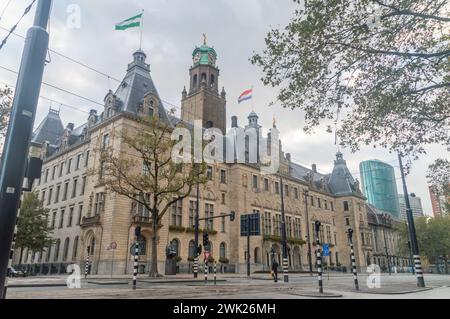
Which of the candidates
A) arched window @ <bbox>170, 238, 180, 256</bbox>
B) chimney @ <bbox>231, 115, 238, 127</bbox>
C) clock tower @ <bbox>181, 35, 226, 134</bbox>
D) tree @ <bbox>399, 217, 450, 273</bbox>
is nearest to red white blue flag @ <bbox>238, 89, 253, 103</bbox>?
clock tower @ <bbox>181, 35, 226, 134</bbox>

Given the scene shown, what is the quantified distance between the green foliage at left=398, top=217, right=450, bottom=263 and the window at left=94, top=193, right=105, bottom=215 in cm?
5730

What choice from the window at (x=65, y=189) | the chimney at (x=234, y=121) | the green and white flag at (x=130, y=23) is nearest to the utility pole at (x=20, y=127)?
the green and white flag at (x=130, y=23)

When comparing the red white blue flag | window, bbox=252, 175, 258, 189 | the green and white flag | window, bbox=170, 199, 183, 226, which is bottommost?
window, bbox=170, 199, 183, 226

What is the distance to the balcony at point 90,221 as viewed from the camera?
34.4 meters

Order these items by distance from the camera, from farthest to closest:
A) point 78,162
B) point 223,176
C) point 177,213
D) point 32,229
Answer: point 223,176 → point 78,162 → point 177,213 → point 32,229

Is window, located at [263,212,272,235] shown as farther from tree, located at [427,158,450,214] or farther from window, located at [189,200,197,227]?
tree, located at [427,158,450,214]

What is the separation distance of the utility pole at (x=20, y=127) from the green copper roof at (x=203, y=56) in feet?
181

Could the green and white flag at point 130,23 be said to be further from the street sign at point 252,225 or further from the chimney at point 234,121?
the chimney at point 234,121

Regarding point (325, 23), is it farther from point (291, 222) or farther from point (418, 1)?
point (291, 222)

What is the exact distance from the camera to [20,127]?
20.5 ft

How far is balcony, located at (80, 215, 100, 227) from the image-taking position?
113ft

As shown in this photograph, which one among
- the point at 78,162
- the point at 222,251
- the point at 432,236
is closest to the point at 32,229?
the point at 78,162

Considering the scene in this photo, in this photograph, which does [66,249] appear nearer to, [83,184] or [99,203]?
[83,184]

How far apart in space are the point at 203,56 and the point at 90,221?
1467 inches
